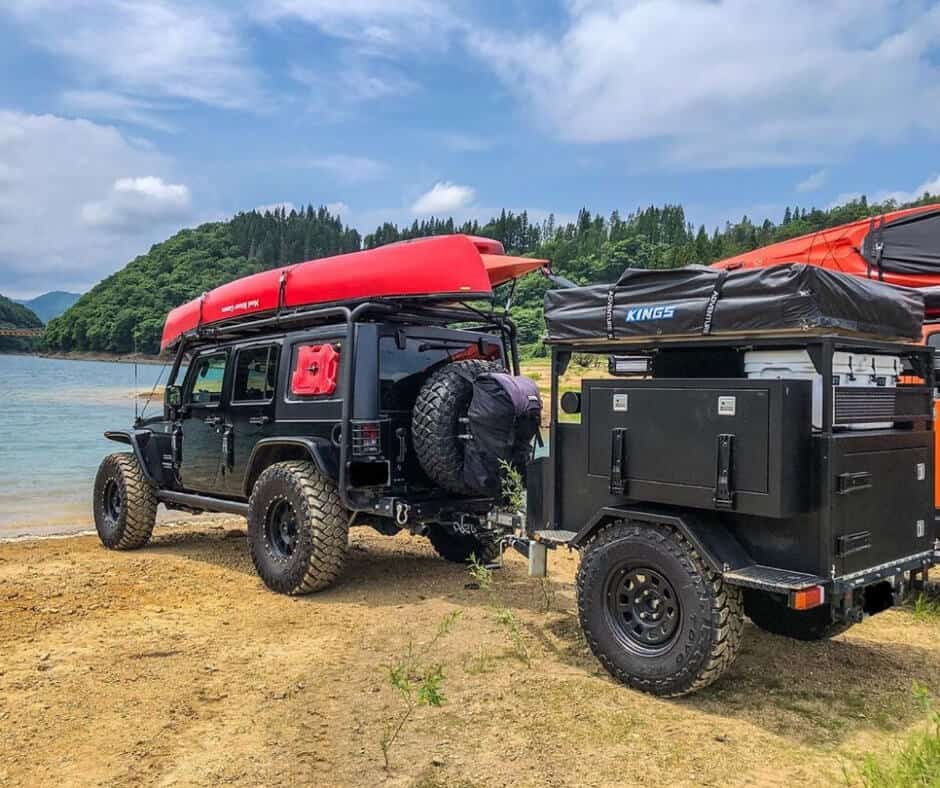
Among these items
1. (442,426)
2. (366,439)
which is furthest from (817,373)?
(366,439)

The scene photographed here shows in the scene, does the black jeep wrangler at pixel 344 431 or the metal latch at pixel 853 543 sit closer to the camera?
the metal latch at pixel 853 543

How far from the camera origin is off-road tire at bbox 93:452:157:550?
8.59m

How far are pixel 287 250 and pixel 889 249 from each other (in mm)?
137631

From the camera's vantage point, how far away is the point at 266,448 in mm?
7266

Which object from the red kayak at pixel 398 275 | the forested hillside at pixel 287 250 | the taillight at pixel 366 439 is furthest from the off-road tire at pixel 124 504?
the forested hillside at pixel 287 250

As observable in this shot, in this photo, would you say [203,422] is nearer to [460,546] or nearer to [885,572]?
[460,546]

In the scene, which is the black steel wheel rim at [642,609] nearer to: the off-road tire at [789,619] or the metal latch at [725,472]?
the metal latch at [725,472]

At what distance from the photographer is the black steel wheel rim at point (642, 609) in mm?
4387

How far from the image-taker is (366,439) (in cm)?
637

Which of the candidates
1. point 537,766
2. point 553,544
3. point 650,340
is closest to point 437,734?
point 537,766

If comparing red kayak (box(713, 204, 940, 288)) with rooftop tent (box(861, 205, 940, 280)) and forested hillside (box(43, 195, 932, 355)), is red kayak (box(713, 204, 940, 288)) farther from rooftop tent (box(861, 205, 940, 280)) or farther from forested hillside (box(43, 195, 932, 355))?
forested hillside (box(43, 195, 932, 355))

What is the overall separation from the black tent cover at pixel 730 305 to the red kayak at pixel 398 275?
4.92ft

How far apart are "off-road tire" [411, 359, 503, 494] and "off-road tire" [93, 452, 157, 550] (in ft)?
12.0

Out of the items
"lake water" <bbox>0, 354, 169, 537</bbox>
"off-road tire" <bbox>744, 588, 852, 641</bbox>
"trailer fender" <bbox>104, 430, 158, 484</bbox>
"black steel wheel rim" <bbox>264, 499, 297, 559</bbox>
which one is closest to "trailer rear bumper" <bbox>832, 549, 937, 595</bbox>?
"off-road tire" <bbox>744, 588, 852, 641</bbox>
